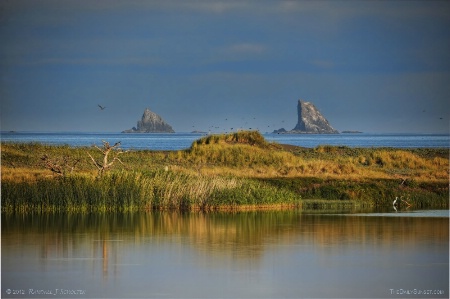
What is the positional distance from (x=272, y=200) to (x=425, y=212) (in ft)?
21.4

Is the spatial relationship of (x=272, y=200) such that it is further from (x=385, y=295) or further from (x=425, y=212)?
(x=385, y=295)

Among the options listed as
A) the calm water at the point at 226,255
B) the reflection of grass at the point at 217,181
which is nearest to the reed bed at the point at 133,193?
the reflection of grass at the point at 217,181

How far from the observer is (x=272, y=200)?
4072cm

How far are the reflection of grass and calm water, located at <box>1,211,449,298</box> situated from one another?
4.99 ft

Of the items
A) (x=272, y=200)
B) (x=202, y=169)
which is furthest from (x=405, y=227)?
(x=202, y=169)

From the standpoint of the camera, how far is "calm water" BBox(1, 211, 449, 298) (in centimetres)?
2359

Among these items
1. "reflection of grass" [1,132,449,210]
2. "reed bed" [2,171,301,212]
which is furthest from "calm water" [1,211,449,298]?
Result: "reflection of grass" [1,132,449,210]

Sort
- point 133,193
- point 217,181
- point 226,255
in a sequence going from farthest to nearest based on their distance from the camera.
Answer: point 217,181 → point 133,193 → point 226,255

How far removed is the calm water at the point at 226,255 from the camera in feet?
77.4

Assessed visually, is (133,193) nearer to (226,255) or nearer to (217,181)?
(217,181)

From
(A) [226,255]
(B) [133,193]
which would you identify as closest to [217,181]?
(B) [133,193]

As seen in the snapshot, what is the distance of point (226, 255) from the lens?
28156mm

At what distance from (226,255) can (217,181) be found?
11.8m

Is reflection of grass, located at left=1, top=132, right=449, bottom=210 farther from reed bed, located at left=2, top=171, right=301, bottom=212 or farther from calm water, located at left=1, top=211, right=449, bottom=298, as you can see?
calm water, located at left=1, top=211, right=449, bottom=298
